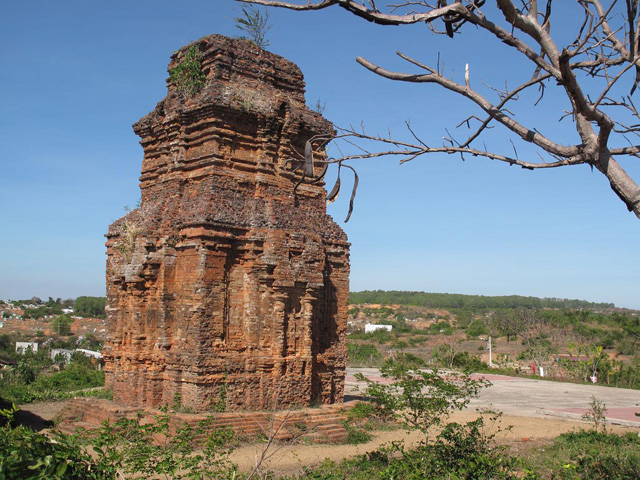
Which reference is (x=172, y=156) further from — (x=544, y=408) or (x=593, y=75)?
(x=544, y=408)

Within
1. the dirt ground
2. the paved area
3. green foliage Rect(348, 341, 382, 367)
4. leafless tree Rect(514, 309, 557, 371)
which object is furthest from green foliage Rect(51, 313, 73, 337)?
the dirt ground

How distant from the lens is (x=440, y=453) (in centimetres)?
806

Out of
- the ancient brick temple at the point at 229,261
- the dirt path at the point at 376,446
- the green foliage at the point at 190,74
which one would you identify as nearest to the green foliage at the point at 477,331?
the dirt path at the point at 376,446

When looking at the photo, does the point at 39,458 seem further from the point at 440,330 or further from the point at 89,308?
the point at 89,308

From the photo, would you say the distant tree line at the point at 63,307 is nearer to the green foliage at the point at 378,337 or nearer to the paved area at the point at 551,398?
the green foliage at the point at 378,337

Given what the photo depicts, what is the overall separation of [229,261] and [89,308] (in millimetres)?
89340

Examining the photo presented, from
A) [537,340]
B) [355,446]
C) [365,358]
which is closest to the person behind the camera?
[355,446]

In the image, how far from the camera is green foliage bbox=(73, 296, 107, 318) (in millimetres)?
88188

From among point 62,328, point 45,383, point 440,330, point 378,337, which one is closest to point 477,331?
point 440,330

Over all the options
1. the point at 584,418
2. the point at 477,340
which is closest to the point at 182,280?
the point at 584,418

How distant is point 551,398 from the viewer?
20828 mm

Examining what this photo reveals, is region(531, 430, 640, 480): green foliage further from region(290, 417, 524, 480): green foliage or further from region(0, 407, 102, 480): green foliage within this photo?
region(0, 407, 102, 480): green foliage

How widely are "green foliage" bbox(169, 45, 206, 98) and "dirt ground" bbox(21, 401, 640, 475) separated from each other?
686 cm

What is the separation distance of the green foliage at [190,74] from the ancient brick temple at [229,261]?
0.09 meters
